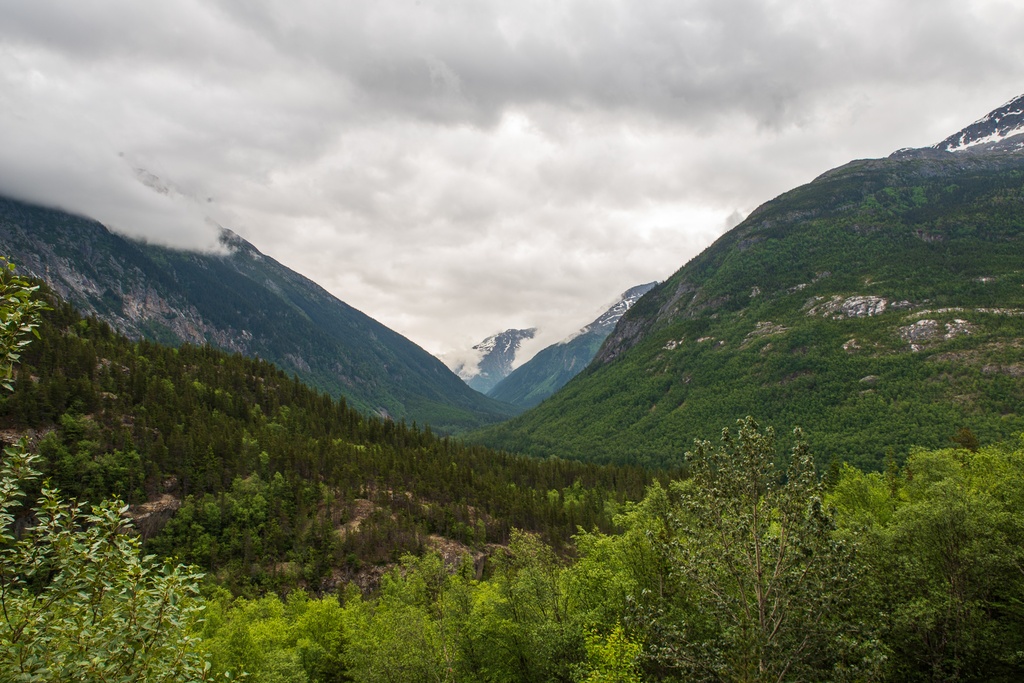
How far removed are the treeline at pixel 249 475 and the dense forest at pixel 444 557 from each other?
23.3 inches

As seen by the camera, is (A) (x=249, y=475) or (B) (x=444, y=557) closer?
(B) (x=444, y=557)

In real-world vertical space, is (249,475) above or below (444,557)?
above

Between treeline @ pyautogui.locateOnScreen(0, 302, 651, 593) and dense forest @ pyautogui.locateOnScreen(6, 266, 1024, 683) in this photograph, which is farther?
treeline @ pyautogui.locateOnScreen(0, 302, 651, 593)

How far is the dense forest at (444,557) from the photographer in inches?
431

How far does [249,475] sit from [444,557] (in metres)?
48.0

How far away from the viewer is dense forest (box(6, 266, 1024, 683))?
10.9 meters

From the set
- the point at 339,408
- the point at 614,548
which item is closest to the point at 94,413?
the point at 339,408

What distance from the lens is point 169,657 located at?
11.3m

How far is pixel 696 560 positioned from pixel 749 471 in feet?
13.9

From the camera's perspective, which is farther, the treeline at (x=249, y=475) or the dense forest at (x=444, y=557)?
the treeline at (x=249, y=475)

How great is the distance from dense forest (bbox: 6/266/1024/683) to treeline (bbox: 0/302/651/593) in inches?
23.3

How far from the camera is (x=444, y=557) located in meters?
96.1

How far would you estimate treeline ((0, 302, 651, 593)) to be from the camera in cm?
8906

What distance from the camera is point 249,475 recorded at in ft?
355
